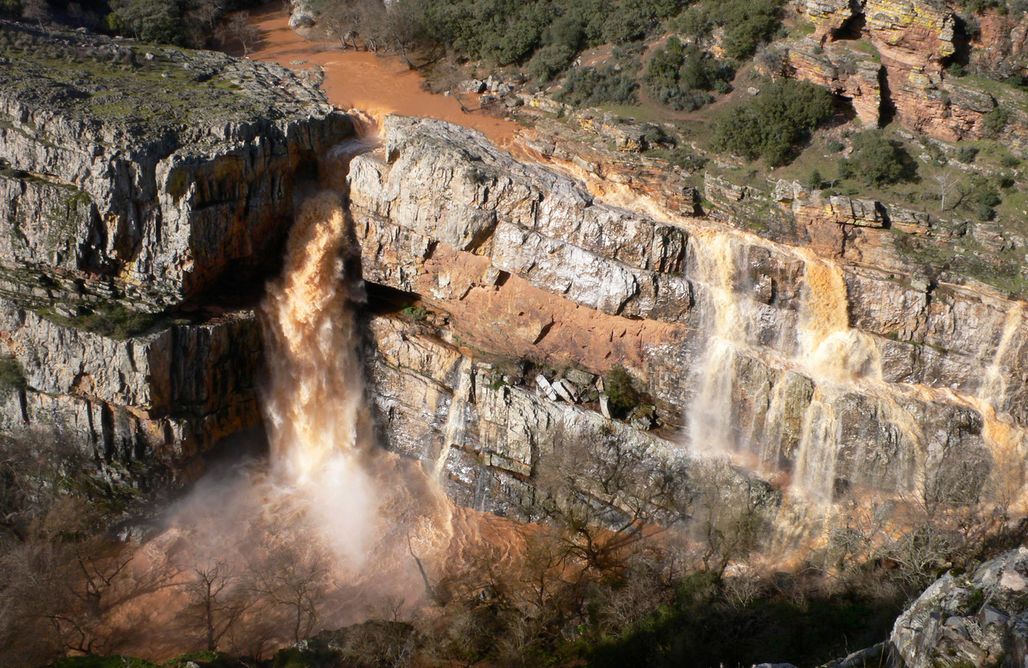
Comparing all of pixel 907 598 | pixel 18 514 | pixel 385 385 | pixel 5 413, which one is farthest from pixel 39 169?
pixel 907 598

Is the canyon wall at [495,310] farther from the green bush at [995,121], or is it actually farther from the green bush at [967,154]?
the green bush at [995,121]

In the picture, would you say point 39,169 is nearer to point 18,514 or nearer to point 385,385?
point 18,514

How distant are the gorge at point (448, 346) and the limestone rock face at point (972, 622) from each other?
30.2 feet

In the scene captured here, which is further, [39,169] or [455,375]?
[455,375]

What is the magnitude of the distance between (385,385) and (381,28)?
1748cm

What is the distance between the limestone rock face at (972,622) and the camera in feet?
36.2

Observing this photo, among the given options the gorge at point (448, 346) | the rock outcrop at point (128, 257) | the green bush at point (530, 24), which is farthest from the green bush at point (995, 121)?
the rock outcrop at point (128, 257)

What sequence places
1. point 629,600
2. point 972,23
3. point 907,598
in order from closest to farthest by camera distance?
point 907,598 < point 629,600 < point 972,23

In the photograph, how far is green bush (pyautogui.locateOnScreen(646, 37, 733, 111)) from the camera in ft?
99.2

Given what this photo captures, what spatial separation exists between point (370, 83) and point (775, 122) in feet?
54.3

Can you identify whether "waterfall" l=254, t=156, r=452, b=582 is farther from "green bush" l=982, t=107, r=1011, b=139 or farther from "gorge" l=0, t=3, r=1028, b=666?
"green bush" l=982, t=107, r=1011, b=139

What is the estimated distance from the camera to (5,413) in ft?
77.1

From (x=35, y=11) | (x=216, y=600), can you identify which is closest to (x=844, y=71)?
(x=216, y=600)

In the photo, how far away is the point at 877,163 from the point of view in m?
25.9
